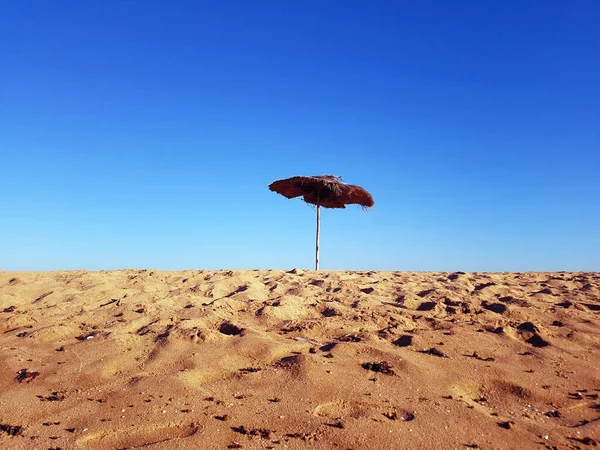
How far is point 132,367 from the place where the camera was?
408 centimetres

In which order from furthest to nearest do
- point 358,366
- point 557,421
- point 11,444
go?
point 358,366
point 557,421
point 11,444

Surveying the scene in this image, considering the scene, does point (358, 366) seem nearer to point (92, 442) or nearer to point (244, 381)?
point (244, 381)

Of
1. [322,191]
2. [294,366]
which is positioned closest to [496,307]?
[294,366]

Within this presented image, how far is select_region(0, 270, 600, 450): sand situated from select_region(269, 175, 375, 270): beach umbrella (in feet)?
16.8

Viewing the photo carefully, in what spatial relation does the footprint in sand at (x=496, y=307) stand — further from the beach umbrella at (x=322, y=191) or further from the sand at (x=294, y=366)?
the beach umbrella at (x=322, y=191)

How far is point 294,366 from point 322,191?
8952mm

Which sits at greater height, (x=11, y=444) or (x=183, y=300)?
(x=183, y=300)

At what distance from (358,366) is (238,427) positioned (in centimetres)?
148

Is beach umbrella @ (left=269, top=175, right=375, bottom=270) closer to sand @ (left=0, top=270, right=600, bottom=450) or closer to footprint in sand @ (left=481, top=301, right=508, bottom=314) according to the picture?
sand @ (left=0, top=270, right=600, bottom=450)

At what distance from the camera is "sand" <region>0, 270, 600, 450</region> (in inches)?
115

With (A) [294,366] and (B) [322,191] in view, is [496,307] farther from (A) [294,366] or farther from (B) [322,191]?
(B) [322,191]

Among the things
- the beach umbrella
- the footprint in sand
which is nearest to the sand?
the footprint in sand

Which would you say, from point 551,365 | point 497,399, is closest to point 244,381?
point 497,399

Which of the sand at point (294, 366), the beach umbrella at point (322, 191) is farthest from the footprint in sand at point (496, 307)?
the beach umbrella at point (322, 191)
